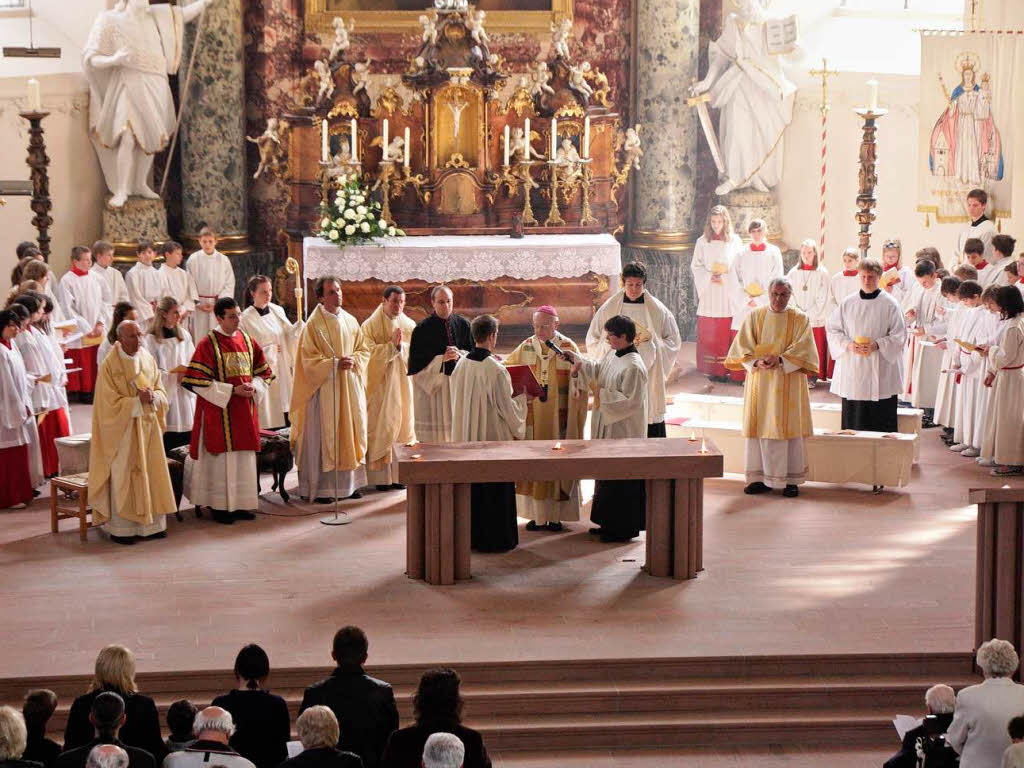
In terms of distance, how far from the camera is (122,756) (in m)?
5.48

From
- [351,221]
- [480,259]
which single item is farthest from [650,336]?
Answer: [351,221]

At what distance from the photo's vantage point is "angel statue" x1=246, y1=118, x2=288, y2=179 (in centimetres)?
1722

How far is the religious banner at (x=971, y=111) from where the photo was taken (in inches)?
576

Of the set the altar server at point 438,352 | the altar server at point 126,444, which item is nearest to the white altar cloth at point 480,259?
the altar server at point 438,352

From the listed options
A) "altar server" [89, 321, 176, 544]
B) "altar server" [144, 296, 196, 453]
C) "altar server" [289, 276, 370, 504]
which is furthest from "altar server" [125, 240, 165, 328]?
"altar server" [89, 321, 176, 544]

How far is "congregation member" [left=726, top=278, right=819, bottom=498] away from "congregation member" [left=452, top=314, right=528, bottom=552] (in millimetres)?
2299

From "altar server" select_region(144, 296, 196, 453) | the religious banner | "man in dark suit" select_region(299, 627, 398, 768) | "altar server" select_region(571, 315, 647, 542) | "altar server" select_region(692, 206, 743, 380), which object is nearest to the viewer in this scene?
"man in dark suit" select_region(299, 627, 398, 768)

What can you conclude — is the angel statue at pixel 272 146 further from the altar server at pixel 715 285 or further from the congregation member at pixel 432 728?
the congregation member at pixel 432 728

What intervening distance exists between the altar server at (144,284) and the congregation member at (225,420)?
4.55m

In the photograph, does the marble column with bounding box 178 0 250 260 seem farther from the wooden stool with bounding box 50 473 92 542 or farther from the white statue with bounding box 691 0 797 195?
the wooden stool with bounding box 50 473 92 542

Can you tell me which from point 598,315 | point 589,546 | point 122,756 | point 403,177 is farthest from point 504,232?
point 122,756

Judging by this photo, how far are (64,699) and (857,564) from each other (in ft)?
16.6

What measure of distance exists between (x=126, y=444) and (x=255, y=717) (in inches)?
180

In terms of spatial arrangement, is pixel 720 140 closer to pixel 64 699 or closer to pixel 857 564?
pixel 857 564
